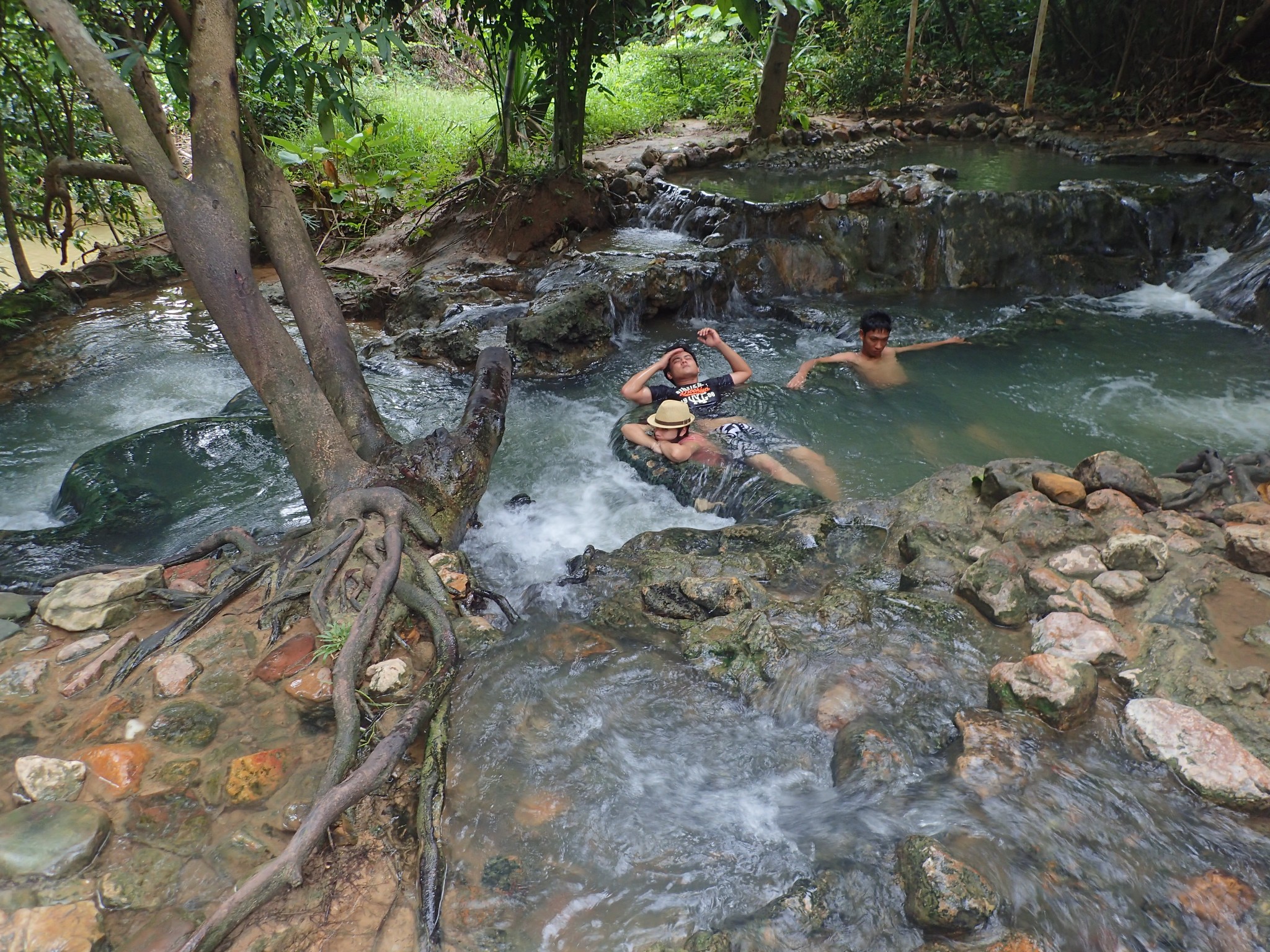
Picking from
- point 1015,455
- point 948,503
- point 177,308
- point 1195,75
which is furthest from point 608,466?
point 1195,75

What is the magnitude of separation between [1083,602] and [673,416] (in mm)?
2862

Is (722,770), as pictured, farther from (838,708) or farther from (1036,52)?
(1036,52)

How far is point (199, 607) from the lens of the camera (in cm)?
301

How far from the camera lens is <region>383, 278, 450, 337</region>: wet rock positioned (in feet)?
25.1

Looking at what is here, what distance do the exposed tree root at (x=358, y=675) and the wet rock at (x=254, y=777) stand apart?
16 centimetres

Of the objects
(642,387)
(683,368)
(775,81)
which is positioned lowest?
(642,387)

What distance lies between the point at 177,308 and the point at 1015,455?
339 inches

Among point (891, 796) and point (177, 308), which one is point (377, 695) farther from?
point (177, 308)

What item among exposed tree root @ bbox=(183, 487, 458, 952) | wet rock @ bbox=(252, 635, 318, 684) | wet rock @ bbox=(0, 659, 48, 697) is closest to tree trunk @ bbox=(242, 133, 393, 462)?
exposed tree root @ bbox=(183, 487, 458, 952)

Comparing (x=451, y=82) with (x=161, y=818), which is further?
(x=451, y=82)

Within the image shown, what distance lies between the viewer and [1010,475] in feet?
12.6

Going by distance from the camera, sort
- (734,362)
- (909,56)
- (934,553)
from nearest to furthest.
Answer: (934,553) → (734,362) → (909,56)

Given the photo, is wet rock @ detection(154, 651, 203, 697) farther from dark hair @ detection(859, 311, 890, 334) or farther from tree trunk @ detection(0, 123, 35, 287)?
dark hair @ detection(859, 311, 890, 334)

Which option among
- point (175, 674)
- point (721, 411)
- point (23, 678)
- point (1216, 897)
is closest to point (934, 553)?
point (1216, 897)
